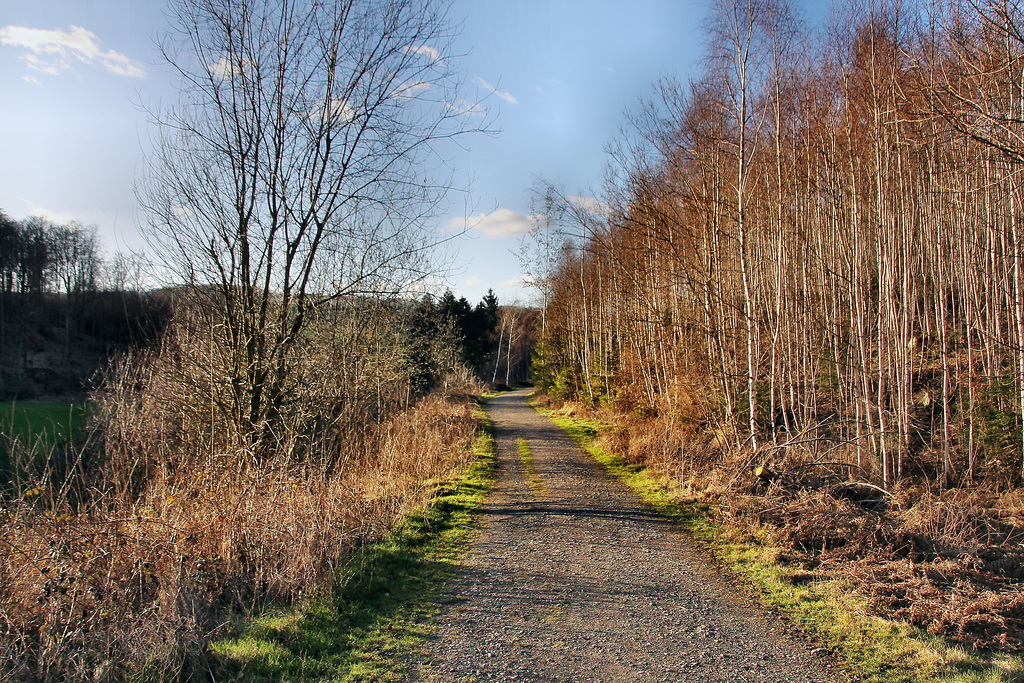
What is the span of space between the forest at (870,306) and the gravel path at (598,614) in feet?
3.66

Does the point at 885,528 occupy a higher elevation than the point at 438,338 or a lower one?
lower

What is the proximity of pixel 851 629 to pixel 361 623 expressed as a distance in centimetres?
355

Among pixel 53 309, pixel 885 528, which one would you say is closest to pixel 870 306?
pixel 885 528

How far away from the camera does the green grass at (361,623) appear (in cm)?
350

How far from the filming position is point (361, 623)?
13.8 ft

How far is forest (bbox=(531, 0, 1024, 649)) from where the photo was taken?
17.9ft

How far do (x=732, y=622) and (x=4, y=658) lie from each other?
4584mm

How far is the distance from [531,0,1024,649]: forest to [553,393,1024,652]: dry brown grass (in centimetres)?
3

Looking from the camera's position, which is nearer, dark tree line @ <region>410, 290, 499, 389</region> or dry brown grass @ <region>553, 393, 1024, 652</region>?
dry brown grass @ <region>553, 393, 1024, 652</region>

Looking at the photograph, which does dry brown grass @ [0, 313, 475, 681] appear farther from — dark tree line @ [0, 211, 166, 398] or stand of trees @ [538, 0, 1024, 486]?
dark tree line @ [0, 211, 166, 398]

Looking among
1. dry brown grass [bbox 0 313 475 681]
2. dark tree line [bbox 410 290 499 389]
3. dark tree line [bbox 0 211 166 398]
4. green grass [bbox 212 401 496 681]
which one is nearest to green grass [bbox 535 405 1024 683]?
green grass [bbox 212 401 496 681]

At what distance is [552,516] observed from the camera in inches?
290

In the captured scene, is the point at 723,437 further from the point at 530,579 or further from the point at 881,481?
the point at 530,579

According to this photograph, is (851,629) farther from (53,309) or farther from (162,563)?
(53,309)
